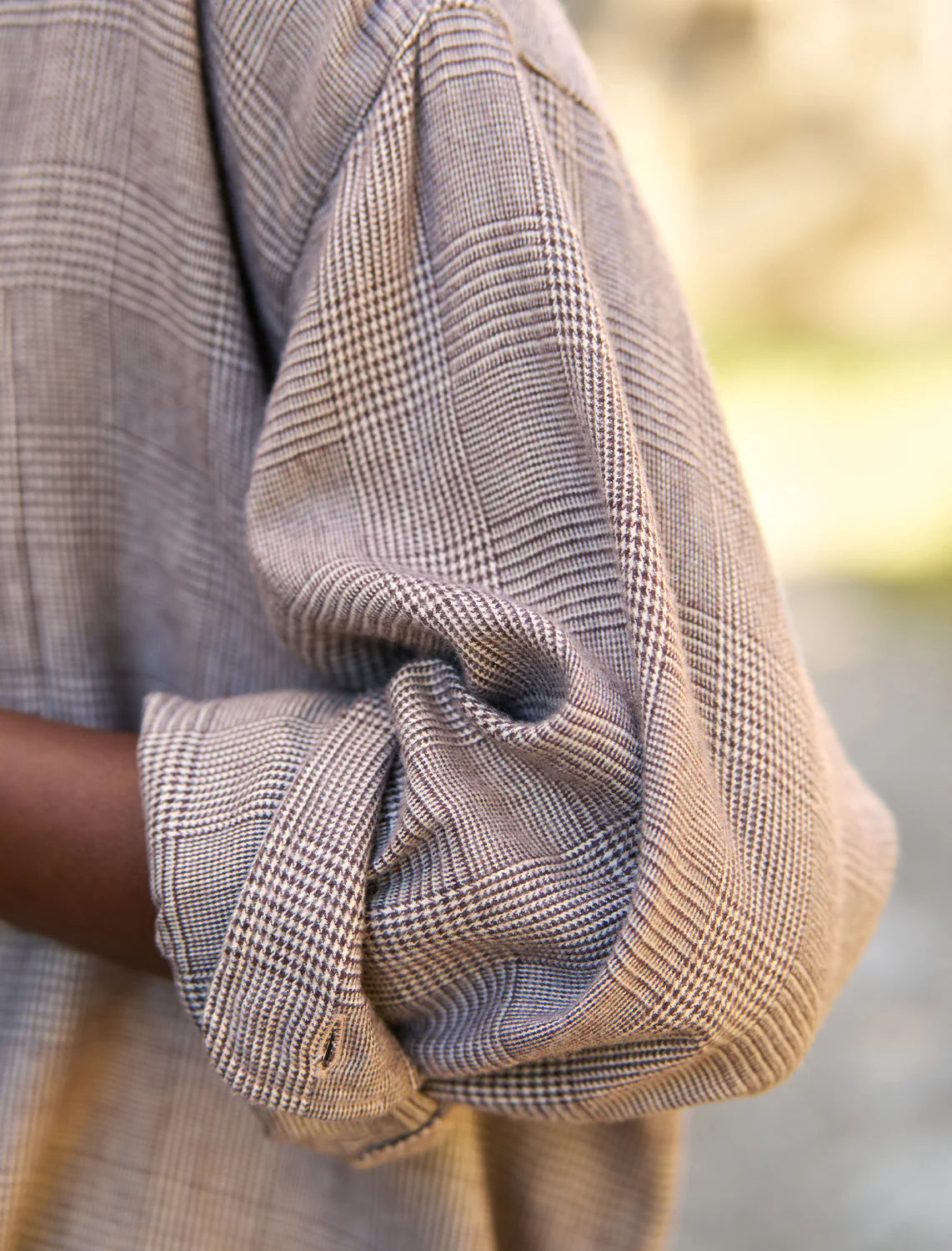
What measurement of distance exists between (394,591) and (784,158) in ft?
16.9

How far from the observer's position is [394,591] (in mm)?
500

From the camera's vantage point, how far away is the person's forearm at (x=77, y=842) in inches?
21.5

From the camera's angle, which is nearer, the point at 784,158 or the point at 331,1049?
the point at 331,1049

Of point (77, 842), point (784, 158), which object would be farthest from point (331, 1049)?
point (784, 158)

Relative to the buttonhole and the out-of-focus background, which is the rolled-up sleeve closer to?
the buttonhole

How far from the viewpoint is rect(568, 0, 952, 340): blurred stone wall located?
485cm

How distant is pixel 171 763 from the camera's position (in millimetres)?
527

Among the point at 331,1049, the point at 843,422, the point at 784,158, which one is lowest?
the point at 843,422

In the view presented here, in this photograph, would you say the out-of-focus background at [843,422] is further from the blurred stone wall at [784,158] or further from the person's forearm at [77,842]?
the person's forearm at [77,842]

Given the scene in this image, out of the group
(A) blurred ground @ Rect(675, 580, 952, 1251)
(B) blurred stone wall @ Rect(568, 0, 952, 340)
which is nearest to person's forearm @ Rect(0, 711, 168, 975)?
(A) blurred ground @ Rect(675, 580, 952, 1251)

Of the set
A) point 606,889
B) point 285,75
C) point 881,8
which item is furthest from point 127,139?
point 881,8

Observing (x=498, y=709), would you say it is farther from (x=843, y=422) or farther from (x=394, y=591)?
(x=843, y=422)

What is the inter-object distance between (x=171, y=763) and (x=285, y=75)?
31cm

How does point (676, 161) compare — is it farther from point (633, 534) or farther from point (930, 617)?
point (633, 534)
